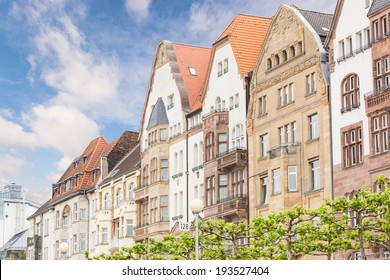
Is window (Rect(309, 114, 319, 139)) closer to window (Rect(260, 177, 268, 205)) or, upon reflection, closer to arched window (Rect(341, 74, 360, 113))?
arched window (Rect(341, 74, 360, 113))

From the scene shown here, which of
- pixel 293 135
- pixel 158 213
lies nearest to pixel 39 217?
pixel 158 213

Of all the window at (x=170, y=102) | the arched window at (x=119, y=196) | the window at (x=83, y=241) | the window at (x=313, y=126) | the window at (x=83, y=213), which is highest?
the window at (x=170, y=102)

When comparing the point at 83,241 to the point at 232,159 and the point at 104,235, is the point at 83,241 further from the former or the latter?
the point at 232,159

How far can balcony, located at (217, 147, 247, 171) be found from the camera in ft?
208

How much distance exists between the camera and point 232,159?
Answer: 63844 mm

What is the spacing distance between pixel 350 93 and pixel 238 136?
551 inches

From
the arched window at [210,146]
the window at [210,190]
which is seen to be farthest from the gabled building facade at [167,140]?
the arched window at [210,146]

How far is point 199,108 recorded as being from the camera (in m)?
71.6

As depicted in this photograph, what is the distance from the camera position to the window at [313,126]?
55956 mm

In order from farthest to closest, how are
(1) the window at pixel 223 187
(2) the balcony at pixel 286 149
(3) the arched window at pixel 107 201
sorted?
1. (3) the arched window at pixel 107 201
2. (1) the window at pixel 223 187
3. (2) the balcony at pixel 286 149

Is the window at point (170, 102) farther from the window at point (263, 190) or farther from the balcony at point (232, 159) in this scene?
the window at point (263, 190)

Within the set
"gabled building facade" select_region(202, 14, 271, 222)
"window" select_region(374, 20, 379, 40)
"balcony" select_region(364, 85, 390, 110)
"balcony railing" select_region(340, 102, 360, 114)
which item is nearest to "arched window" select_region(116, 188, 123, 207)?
"gabled building facade" select_region(202, 14, 271, 222)

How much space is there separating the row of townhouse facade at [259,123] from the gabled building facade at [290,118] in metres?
0.07
